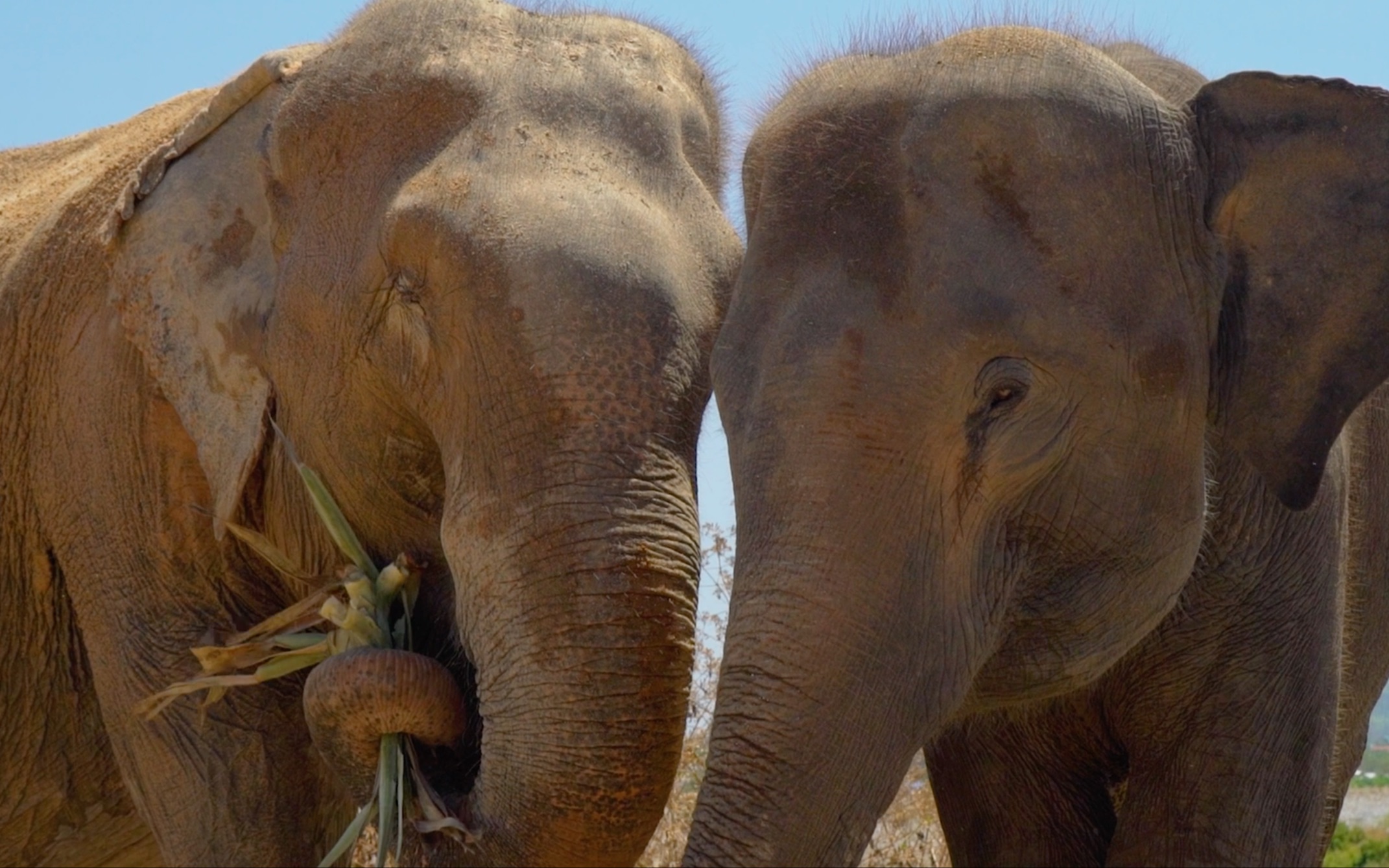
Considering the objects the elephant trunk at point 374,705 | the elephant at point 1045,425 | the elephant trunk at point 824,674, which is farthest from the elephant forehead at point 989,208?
the elephant trunk at point 374,705

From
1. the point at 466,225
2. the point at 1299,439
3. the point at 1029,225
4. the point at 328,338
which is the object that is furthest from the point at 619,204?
the point at 1299,439

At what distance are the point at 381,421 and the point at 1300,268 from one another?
1.85 m

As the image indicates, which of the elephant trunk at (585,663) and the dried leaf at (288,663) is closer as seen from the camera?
the elephant trunk at (585,663)

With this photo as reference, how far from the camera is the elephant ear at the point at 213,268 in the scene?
15.9 ft

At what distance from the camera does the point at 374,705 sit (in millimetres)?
4223

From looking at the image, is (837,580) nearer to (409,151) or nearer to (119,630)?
(409,151)

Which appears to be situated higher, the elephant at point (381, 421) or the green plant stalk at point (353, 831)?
the elephant at point (381, 421)

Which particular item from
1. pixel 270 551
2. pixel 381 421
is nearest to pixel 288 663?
pixel 270 551

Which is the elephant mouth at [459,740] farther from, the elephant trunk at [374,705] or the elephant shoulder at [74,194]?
the elephant shoulder at [74,194]

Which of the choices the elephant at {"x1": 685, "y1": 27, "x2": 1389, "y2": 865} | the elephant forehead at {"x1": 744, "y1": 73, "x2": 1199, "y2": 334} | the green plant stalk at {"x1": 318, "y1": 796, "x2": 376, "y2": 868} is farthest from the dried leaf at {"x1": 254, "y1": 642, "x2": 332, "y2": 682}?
the elephant forehead at {"x1": 744, "y1": 73, "x2": 1199, "y2": 334}

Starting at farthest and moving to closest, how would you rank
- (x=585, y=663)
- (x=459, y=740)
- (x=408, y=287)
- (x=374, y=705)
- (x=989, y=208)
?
(x=408, y=287) < (x=459, y=740) < (x=374, y=705) < (x=585, y=663) < (x=989, y=208)

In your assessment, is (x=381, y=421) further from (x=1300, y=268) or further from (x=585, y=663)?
(x=1300, y=268)

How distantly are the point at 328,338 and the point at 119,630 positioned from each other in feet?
3.17

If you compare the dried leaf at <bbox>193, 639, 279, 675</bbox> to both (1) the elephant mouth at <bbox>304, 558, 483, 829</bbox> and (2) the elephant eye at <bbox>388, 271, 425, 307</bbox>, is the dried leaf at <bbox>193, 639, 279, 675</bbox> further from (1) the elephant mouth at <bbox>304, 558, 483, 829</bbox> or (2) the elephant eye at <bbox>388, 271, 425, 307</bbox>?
(2) the elephant eye at <bbox>388, 271, 425, 307</bbox>
